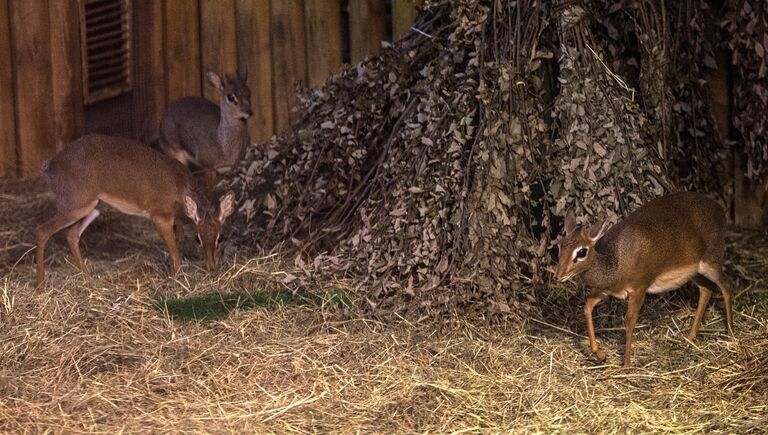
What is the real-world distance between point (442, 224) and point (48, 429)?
8.15 feet

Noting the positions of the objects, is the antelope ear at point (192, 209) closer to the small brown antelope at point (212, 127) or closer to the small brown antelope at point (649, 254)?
the small brown antelope at point (212, 127)

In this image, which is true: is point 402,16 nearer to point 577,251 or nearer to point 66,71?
point 66,71

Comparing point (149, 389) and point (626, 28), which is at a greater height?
point (626, 28)

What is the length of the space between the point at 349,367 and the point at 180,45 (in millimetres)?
4500

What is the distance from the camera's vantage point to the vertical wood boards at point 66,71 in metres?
8.98

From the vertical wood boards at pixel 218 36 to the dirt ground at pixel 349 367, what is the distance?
2773 millimetres

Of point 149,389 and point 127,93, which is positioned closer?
point 149,389

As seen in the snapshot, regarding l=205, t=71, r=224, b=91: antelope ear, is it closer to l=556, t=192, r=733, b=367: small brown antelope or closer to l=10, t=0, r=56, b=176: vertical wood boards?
l=10, t=0, r=56, b=176: vertical wood boards

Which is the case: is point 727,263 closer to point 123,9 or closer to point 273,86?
point 273,86

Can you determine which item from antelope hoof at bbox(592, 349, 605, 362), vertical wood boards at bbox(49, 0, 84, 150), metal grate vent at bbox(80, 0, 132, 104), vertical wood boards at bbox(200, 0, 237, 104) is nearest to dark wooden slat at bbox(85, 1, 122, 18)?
metal grate vent at bbox(80, 0, 132, 104)

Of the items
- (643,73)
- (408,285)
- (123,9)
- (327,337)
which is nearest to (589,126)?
(643,73)

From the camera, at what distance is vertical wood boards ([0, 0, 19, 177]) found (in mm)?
8844

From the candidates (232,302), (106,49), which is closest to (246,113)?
(106,49)

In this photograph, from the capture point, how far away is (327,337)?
611 centimetres
